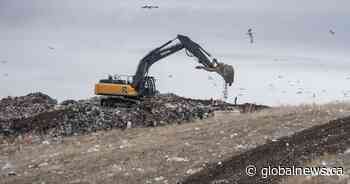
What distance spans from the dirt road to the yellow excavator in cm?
605

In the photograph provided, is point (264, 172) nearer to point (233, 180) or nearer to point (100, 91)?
point (233, 180)

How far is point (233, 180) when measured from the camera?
42.8 feet

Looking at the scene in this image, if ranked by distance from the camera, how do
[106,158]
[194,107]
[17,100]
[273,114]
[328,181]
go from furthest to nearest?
[17,100] → [194,107] → [273,114] → [106,158] → [328,181]

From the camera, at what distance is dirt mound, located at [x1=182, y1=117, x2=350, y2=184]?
1328 cm

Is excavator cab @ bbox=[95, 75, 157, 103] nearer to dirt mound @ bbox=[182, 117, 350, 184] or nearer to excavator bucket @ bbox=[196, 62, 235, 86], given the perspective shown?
excavator bucket @ bbox=[196, 62, 235, 86]

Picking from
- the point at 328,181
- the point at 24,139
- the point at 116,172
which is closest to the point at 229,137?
the point at 116,172

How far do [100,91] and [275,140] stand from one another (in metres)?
13.5

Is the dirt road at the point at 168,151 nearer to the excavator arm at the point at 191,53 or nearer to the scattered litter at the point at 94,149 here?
the scattered litter at the point at 94,149

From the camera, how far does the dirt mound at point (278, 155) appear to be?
13.3 meters

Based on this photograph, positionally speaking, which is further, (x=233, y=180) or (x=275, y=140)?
(x=275, y=140)

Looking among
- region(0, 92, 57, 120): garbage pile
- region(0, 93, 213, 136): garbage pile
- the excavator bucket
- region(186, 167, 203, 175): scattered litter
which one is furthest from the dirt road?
region(0, 92, 57, 120): garbage pile

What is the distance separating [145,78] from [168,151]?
12705 millimetres

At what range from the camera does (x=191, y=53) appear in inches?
1163

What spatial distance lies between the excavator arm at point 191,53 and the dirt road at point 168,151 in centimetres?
618
